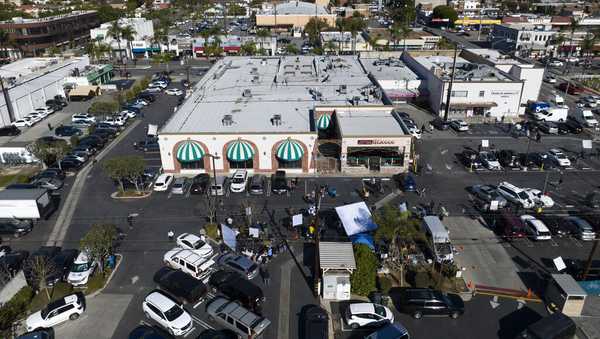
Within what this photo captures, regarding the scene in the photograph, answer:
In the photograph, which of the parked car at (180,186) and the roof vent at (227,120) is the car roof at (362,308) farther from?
the roof vent at (227,120)

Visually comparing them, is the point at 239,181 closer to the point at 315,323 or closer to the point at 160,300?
the point at 160,300

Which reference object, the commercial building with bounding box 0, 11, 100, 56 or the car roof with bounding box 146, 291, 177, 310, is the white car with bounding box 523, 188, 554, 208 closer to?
the car roof with bounding box 146, 291, 177, 310

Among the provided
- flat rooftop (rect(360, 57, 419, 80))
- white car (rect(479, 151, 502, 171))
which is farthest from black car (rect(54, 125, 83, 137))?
white car (rect(479, 151, 502, 171))

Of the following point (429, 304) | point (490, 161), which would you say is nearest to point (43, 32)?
point (490, 161)

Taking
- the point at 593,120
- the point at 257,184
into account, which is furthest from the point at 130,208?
the point at 593,120

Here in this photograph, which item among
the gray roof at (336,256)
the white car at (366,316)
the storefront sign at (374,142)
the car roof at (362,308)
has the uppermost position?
the storefront sign at (374,142)

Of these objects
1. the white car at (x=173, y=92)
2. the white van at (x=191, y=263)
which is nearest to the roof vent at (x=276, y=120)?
the white van at (x=191, y=263)
